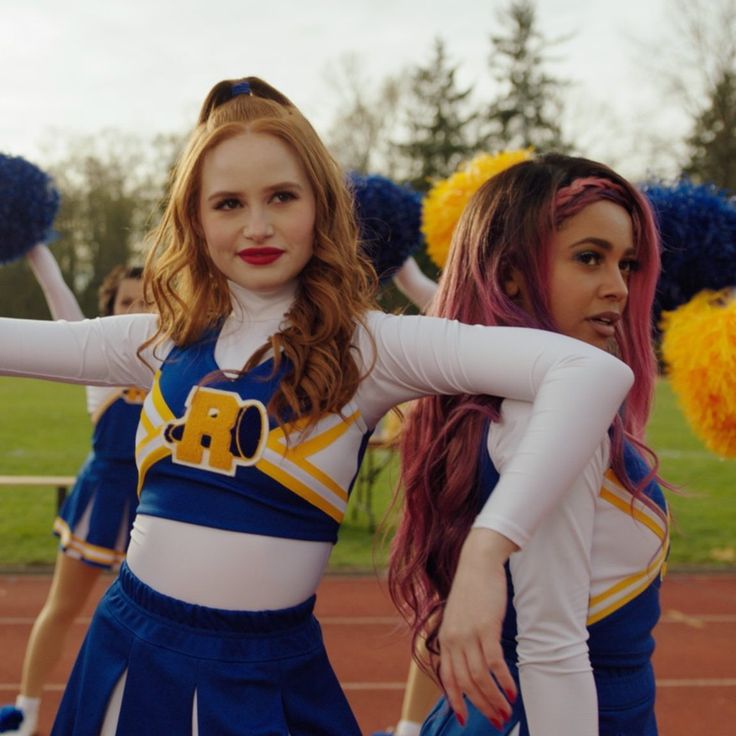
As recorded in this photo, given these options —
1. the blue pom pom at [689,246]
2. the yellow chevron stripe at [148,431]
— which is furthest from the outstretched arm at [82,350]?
the blue pom pom at [689,246]

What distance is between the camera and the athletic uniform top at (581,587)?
122 cm

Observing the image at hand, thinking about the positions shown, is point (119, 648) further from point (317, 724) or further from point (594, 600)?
point (594, 600)

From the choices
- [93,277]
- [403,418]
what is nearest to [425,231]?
[403,418]

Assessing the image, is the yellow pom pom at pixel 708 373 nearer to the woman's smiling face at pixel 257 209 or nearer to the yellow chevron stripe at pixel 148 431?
the woman's smiling face at pixel 257 209

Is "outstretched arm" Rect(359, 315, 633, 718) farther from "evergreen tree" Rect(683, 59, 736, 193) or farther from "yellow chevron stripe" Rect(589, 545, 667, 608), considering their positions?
"evergreen tree" Rect(683, 59, 736, 193)

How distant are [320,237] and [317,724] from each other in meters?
0.77

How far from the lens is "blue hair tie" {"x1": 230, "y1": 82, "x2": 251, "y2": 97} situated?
165 centimetres

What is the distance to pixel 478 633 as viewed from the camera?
109cm

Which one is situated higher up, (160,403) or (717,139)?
(717,139)

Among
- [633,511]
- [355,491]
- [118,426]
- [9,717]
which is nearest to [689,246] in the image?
[633,511]

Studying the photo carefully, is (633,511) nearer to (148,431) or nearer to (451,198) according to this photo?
(148,431)

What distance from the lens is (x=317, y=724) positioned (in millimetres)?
1468

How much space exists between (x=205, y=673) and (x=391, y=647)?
10.6 ft

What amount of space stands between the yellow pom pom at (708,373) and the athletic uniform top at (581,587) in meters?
0.42
